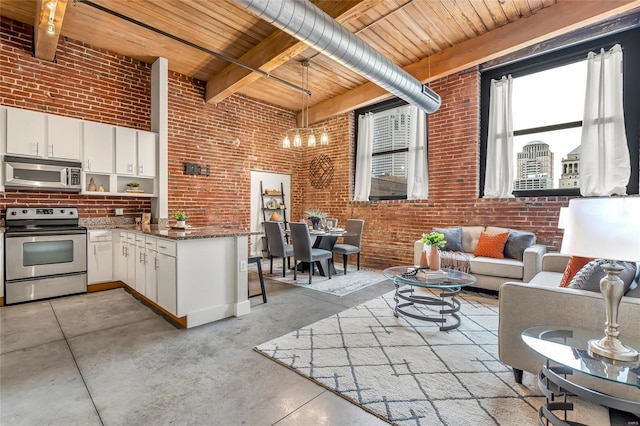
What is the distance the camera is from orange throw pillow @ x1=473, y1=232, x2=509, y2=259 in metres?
4.14

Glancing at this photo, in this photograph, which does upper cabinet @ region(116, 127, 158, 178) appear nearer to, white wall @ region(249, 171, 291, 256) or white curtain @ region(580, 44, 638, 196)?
Answer: white wall @ region(249, 171, 291, 256)

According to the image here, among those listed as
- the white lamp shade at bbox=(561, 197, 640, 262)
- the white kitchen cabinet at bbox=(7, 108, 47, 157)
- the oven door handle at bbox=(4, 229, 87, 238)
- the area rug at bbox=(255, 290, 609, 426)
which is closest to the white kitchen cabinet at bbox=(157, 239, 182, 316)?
the area rug at bbox=(255, 290, 609, 426)

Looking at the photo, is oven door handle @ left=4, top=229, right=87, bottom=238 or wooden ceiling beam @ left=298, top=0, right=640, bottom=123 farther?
oven door handle @ left=4, top=229, right=87, bottom=238

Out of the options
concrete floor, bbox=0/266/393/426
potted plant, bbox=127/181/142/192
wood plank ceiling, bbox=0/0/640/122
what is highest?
wood plank ceiling, bbox=0/0/640/122

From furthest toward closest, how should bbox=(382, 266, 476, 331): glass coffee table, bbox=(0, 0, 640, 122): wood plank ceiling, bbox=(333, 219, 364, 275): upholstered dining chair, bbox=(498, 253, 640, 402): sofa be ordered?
bbox=(333, 219, 364, 275): upholstered dining chair → bbox=(0, 0, 640, 122): wood plank ceiling → bbox=(382, 266, 476, 331): glass coffee table → bbox=(498, 253, 640, 402): sofa

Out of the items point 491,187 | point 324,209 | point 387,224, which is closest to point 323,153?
point 324,209

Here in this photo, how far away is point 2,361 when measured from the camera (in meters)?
2.28

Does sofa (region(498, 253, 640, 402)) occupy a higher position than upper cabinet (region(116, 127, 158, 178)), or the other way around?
upper cabinet (region(116, 127, 158, 178))

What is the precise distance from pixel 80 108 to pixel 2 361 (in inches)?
137

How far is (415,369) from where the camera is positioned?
2172 mm

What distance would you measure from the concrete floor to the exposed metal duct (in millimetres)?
2855

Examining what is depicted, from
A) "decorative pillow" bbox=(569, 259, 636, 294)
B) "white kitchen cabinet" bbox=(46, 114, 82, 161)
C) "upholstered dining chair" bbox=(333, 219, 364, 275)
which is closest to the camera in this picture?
"decorative pillow" bbox=(569, 259, 636, 294)

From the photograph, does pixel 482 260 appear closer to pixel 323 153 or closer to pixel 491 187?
pixel 491 187

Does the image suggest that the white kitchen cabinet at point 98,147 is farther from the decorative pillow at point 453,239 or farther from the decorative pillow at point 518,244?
the decorative pillow at point 518,244
